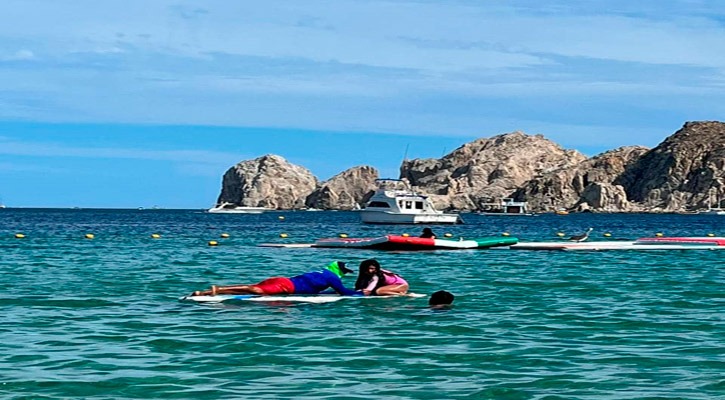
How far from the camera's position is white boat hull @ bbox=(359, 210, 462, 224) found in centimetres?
9969

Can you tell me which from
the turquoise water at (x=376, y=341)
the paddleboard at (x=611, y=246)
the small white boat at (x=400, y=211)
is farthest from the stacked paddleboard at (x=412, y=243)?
the small white boat at (x=400, y=211)

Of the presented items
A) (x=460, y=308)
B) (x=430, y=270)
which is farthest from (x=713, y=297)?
(x=430, y=270)

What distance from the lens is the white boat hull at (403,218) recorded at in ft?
327

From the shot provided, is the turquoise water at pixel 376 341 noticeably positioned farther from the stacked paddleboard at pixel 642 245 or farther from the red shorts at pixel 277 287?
the stacked paddleboard at pixel 642 245

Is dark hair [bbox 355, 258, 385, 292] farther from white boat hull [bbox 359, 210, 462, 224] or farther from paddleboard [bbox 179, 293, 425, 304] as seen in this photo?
white boat hull [bbox 359, 210, 462, 224]

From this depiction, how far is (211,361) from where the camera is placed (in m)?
15.0

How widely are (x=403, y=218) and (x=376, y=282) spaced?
7766 cm

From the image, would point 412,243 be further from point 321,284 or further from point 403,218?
point 403,218

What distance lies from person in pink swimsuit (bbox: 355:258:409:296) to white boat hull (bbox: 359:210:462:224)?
7628 cm

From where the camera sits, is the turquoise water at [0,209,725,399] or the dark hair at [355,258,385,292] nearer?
the turquoise water at [0,209,725,399]

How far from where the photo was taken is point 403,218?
100 meters

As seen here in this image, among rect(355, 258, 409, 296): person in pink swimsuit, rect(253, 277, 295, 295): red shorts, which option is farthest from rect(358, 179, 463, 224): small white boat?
rect(253, 277, 295, 295): red shorts

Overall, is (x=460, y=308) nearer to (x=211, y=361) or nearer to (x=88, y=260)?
(x=211, y=361)

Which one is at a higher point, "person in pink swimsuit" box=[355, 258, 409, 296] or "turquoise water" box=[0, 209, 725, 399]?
"person in pink swimsuit" box=[355, 258, 409, 296]
